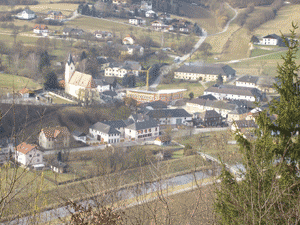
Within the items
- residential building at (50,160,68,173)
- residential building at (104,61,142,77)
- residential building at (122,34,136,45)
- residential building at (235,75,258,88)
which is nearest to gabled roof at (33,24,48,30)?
residential building at (122,34,136,45)

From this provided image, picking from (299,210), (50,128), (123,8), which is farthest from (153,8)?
(299,210)

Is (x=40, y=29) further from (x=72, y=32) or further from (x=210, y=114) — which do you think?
(x=210, y=114)

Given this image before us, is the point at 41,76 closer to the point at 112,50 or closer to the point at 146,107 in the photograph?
the point at 146,107

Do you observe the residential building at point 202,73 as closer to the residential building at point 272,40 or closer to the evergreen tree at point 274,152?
the residential building at point 272,40

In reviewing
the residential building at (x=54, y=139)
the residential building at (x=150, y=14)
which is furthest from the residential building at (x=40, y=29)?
the residential building at (x=54, y=139)

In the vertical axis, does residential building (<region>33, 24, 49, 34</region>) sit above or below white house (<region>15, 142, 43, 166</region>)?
above

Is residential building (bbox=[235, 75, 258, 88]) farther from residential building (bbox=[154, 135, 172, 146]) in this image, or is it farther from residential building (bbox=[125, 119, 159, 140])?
residential building (bbox=[154, 135, 172, 146])
